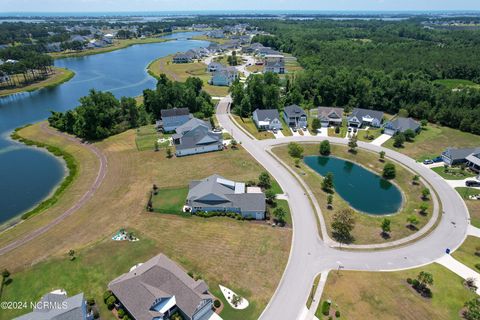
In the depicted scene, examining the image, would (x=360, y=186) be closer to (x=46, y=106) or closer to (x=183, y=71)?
(x=46, y=106)

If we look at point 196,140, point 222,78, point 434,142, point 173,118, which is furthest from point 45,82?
point 434,142

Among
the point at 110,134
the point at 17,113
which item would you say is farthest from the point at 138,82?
the point at 110,134

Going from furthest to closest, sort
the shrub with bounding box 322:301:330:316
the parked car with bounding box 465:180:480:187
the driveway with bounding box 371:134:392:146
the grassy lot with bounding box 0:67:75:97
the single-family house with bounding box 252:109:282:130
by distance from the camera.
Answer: the grassy lot with bounding box 0:67:75:97
the single-family house with bounding box 252:109:282:130
the driveway with bounding box 371:134:392:146
the parked car with bounding box 465:180:480:187
the shrub with bounding box 322:301:330:316

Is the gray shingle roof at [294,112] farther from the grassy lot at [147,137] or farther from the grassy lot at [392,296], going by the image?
the grassy lot at [392,296]

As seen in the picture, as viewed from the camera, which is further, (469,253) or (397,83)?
(397,83)

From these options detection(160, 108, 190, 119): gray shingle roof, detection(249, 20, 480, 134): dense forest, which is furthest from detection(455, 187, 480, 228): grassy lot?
detection(160, 108, 190, 119): gray shingle roof

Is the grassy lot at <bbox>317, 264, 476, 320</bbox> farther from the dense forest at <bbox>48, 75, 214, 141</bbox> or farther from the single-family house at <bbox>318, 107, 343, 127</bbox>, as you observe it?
the dense forest at <bbox>48, 75, 214, 141</bbox>
